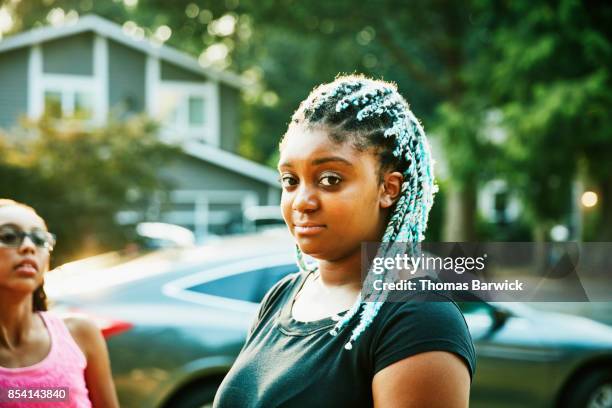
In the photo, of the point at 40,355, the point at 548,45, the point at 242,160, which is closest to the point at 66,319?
the point at 40,355

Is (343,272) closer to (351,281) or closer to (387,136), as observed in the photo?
(351,281)

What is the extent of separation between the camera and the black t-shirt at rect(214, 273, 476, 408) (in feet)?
3.93

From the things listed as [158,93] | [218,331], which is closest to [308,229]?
[218,331]

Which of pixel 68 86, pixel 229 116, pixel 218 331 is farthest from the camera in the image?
pixel 229 116

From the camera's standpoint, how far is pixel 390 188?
141 centimetres

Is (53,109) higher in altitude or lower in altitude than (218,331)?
higher

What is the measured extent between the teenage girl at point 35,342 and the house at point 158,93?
522 inches

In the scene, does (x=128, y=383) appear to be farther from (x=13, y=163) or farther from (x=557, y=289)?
(x=13, y=163)

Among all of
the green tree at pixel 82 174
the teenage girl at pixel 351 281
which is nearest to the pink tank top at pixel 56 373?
the teenage girl at pixel 351 281

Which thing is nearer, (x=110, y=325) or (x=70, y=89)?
(x=110, y=325)

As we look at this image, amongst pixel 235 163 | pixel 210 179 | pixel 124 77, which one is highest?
pixel 124 77

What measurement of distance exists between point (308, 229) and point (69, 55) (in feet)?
58.1

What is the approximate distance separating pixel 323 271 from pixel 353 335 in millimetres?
262

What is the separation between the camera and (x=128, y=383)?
12.9 ft
